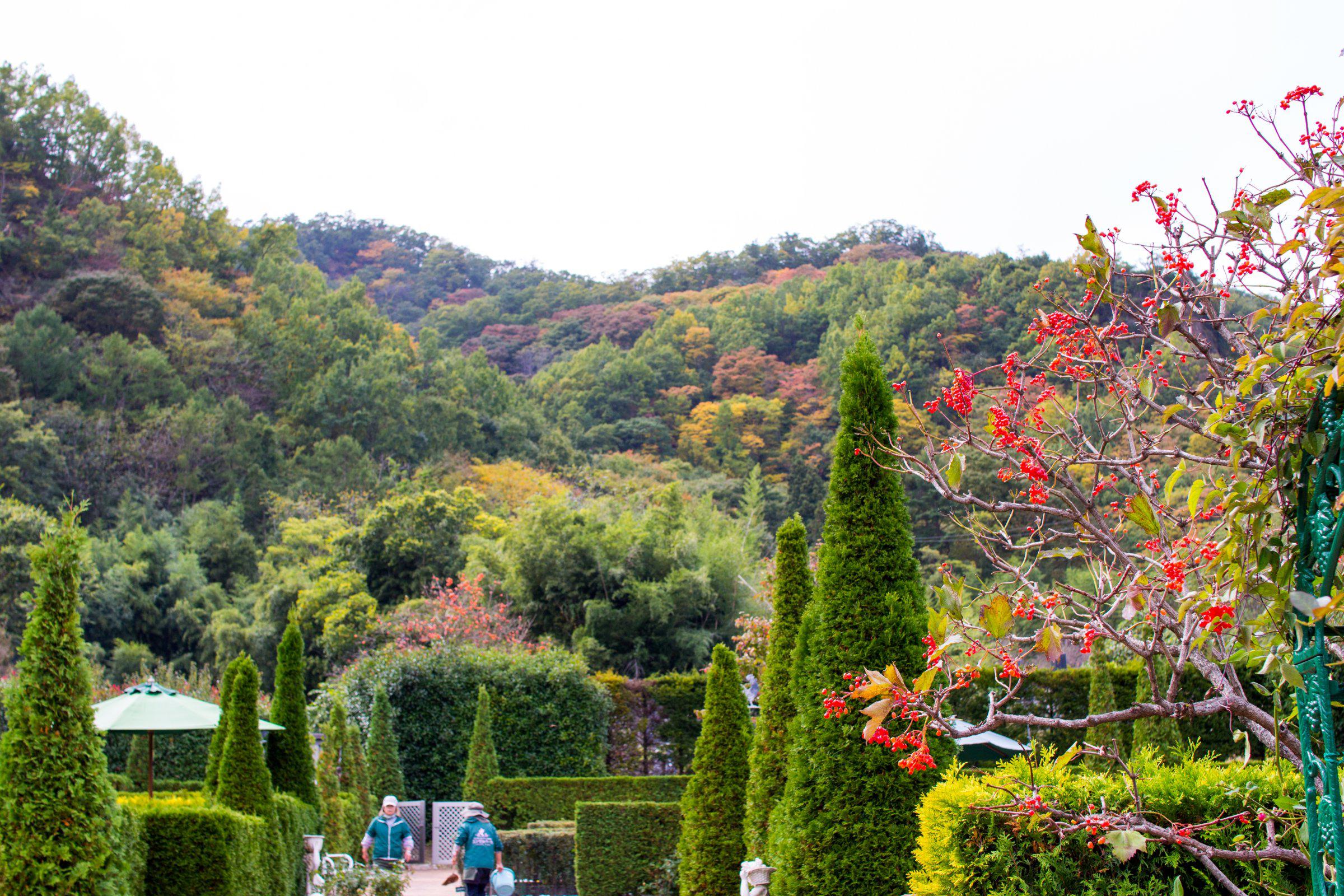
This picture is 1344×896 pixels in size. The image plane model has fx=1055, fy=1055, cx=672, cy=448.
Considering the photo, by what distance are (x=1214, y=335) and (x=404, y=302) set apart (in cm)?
6169

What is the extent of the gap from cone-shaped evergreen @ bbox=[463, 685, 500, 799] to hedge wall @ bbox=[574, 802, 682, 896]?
12.0 ft

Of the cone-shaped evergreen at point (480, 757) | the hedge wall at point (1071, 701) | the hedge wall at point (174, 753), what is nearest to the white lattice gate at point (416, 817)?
the cone-shaped evergreen at point (480, 757)

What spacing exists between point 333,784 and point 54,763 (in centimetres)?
753

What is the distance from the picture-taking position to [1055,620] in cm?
285

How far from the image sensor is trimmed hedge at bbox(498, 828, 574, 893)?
12156mm

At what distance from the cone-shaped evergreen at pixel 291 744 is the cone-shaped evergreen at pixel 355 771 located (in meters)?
2.39

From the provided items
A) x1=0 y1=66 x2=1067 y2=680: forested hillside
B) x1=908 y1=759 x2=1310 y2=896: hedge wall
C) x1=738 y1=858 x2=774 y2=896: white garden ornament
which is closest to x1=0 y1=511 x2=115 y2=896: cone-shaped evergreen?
x1=738 y1=858 x2=774 y2=896: white garden ornament

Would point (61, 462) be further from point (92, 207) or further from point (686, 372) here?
→ point (686, 372)

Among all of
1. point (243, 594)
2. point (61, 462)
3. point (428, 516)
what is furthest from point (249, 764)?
point (61, 462)

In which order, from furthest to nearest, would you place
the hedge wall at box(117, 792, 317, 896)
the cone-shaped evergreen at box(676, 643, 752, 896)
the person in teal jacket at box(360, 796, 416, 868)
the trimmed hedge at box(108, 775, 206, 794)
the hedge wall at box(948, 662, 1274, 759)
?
1. the trimmed hedge at box(108, 775, 206, 794)
2. the hedge wall at box(948, 662, 1274, 759)
3. the person in teal jacket at box(360, 796, 416, 868)
4. the cone-shaped evergreen at box(676, 643, 752, 896)
5. the hedge wall at box(117, 792, 317, 896)

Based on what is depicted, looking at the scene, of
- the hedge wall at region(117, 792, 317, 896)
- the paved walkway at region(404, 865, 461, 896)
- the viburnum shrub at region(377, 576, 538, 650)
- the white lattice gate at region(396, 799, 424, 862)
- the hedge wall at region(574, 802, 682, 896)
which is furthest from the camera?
the viburnum shrub at region(377, 576, 538, 650)

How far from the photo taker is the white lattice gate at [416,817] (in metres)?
15.3

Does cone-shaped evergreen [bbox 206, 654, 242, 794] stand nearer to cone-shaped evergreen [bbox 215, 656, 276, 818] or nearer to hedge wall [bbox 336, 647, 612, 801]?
cone-shaped evergreen [bbox 215, 656, 276, 818]

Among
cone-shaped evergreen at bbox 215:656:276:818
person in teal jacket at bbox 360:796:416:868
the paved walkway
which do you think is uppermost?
cone-shaped evergreen at bbox 215:656:276:818
